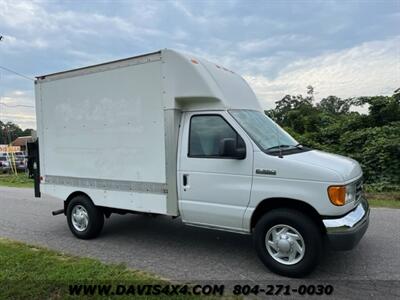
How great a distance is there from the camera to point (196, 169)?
17.4 ft

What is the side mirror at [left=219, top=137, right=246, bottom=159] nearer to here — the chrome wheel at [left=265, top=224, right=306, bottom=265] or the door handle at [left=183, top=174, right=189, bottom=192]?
the door handle at [left=183, top=174, right=189, bottom=192]

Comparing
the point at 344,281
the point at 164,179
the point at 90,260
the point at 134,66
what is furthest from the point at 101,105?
the point at 344,281

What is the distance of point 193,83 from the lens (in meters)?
5.25

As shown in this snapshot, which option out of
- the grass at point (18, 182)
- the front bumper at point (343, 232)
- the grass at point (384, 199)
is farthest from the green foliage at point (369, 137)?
the grass at point (18, 182)

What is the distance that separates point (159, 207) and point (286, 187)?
204 cm

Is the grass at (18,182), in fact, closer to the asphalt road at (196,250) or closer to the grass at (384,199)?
the asphalt road at (196,250)

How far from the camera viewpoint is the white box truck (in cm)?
461

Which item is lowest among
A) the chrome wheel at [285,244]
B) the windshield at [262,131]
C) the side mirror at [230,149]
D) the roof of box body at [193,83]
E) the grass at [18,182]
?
the grass at [18,182]

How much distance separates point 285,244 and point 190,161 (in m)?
1.73

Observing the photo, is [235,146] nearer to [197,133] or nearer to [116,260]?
[197,133]

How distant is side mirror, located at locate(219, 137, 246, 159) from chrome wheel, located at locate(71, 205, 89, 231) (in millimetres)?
3092

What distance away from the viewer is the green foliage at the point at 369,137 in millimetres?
13367

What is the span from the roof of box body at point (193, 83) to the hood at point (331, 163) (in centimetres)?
123

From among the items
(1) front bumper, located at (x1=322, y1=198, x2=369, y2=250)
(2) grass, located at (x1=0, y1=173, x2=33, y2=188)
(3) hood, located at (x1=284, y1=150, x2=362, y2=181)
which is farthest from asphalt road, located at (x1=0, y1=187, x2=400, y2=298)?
(2) grass, located at (x1=0, y1=173, x2=33, y2=188)
